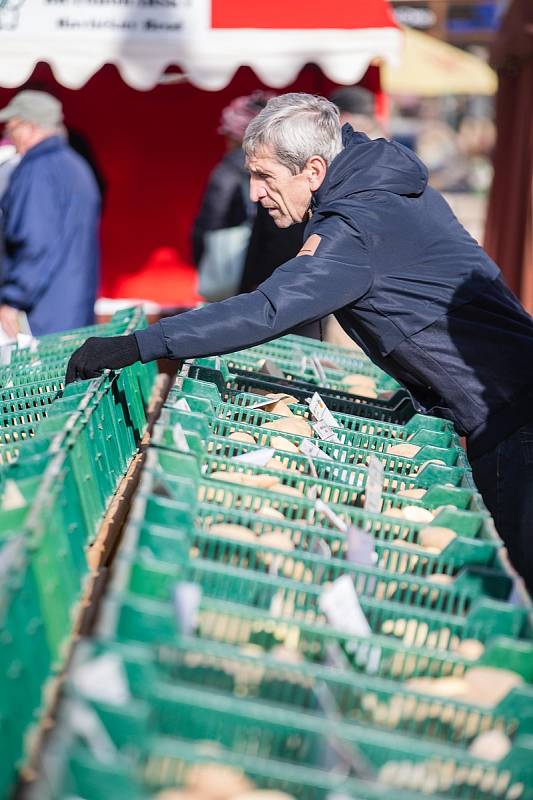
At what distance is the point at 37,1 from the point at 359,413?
3451mm

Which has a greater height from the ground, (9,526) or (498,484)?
(498,484)

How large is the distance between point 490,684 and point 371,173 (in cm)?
135

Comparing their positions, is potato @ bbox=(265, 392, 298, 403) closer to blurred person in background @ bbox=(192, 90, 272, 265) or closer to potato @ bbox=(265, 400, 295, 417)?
potato @ bbox=(265, 400, 295, 417)

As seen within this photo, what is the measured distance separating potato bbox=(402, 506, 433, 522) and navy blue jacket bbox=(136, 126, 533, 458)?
0.50 meters

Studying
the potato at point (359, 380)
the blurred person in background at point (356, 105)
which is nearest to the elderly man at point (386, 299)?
the potato at point (359, 380)

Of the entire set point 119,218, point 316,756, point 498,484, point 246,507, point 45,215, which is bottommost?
point 316,756

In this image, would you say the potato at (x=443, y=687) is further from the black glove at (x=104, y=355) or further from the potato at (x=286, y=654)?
the black glove at (x=104, y=355)

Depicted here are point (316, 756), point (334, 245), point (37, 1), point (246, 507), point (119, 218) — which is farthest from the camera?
point (119, 218)

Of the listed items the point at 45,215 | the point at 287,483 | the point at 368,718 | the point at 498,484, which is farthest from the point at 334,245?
the point at 45,215

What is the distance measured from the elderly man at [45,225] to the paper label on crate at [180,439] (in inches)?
110

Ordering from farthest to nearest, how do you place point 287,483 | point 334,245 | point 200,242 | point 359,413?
point 200,242
point 359,413
point 334,245
point 287,483

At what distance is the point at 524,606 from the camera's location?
1.63 m

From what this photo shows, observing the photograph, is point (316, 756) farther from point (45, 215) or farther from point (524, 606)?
point (45, 215)

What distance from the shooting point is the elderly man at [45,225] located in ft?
15.8
